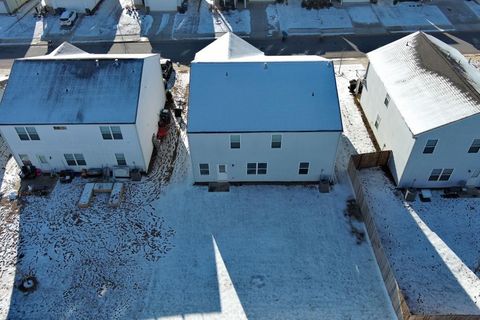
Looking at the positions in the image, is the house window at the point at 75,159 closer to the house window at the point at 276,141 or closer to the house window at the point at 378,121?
the house window at the point at 276,141

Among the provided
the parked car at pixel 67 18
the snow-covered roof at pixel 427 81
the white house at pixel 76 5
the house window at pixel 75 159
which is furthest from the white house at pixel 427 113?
the white house at pixel 76 5

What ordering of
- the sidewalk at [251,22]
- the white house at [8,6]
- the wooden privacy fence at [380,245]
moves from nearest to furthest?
1. the wooden privacy fence at [380,245]
2. the sidewalk at [251,22]
3. the white house at [8,6]

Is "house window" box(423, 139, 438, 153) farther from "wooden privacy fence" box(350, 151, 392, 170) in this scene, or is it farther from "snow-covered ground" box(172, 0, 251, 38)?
"snow-covered ground" box(172, 0, 251, 38)

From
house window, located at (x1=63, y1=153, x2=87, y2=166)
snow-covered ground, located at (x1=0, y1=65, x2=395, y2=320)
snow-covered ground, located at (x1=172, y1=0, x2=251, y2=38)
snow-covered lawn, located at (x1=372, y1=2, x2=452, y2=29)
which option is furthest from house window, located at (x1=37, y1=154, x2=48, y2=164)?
snow-covered lawn, located at (x1=372, y1=2, x2=452, y2=29)

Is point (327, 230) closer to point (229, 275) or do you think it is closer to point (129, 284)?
point (229, 275)

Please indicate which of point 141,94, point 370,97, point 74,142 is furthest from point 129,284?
point 370,97

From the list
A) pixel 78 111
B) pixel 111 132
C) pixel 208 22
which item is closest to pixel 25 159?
pixel 78 111
